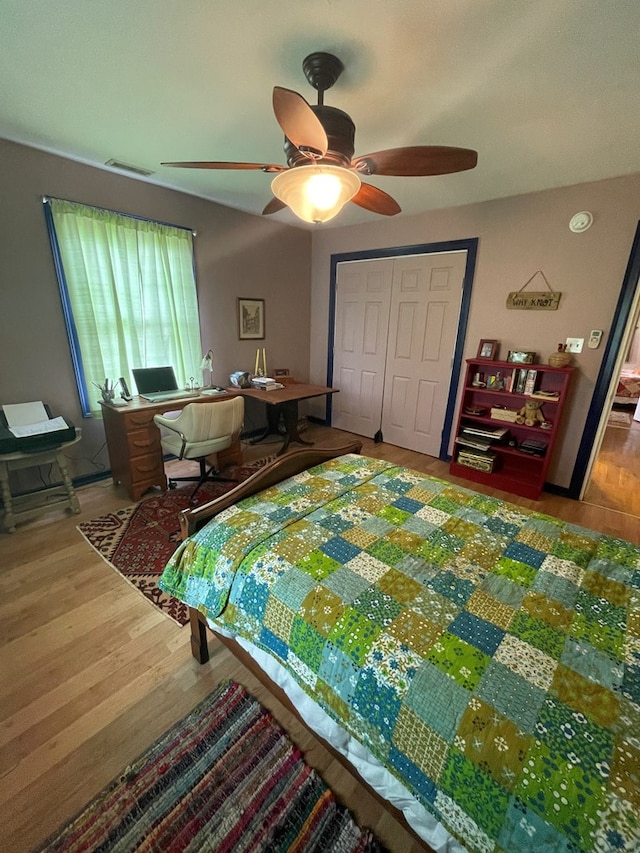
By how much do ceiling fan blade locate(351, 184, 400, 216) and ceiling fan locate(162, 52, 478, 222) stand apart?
0.19m

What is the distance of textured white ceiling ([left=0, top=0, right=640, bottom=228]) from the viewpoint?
1.24 metres

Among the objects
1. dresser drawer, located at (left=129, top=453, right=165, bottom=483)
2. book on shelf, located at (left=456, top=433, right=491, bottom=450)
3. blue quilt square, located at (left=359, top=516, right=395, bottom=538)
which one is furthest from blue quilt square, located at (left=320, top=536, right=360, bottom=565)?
book on shelf, located at (left=456, top=433, right=491, bottom=450)

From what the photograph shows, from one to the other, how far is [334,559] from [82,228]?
3.06 meters

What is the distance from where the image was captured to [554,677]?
87cm

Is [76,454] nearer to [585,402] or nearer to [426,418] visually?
[426,418]

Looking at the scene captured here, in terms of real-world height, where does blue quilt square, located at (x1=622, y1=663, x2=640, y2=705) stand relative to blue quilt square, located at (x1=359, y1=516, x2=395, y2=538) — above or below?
below

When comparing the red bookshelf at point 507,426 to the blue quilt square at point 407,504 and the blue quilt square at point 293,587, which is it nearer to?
the blue quilt square at point 407,504

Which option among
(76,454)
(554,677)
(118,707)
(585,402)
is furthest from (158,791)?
(585,402)

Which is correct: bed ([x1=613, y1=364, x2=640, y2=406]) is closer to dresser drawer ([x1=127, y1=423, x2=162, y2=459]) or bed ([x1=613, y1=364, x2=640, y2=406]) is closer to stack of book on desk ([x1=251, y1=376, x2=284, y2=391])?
stack of book on desk ([x1=251, y1=376, x2=284, y2=391])

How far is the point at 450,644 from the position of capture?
94 centimetres

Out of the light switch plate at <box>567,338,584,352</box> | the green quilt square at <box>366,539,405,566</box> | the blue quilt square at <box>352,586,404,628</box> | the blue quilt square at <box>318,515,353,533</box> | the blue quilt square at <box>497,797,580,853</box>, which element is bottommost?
the blue quilt square at <box>497,797,580,853</box>

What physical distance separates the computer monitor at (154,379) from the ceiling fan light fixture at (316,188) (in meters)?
2.18

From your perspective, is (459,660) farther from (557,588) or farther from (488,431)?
(488,431)

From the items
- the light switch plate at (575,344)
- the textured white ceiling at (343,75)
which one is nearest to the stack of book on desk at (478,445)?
A: the light switch plate at (575,344)
